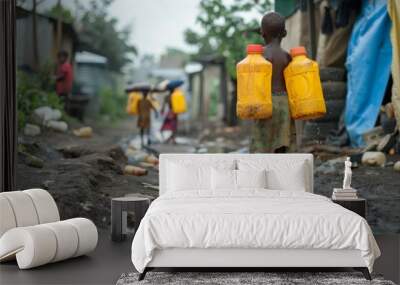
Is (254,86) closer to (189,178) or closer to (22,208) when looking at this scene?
(189,178)

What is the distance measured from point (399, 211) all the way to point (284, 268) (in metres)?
2.30

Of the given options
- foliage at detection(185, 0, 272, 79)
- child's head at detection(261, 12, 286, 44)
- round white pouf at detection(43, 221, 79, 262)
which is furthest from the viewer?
foliage at detection(185, 0, 272, 79)

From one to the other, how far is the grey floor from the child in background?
1454mm

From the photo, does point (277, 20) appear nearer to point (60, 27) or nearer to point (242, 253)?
point (60, 27)

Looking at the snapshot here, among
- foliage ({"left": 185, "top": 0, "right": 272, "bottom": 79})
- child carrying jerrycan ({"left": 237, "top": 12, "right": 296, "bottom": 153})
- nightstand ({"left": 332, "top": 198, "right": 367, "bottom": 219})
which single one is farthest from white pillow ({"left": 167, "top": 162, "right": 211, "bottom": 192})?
foliage ({"left": 185, "top": 0, "right": 272, "bottom": 79})

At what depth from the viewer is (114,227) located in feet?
20.7

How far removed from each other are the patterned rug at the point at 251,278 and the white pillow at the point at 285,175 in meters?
1.23

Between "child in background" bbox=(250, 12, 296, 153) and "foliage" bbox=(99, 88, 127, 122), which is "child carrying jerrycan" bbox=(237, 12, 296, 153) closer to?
"child in background" bbox=(250, 12, 296, 153)

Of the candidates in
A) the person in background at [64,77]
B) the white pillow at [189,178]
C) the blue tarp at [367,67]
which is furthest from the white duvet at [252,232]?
the person in background at [64,77]

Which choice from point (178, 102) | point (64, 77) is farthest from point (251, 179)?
point (64, 77)

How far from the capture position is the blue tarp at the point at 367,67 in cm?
686

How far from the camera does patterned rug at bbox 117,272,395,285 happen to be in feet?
15.0

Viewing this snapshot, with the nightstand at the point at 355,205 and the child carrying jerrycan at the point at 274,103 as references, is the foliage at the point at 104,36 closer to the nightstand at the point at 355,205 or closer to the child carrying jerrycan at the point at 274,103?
the child carrying jerrycan at the point at 274,103

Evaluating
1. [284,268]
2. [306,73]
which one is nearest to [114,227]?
[284,268]
